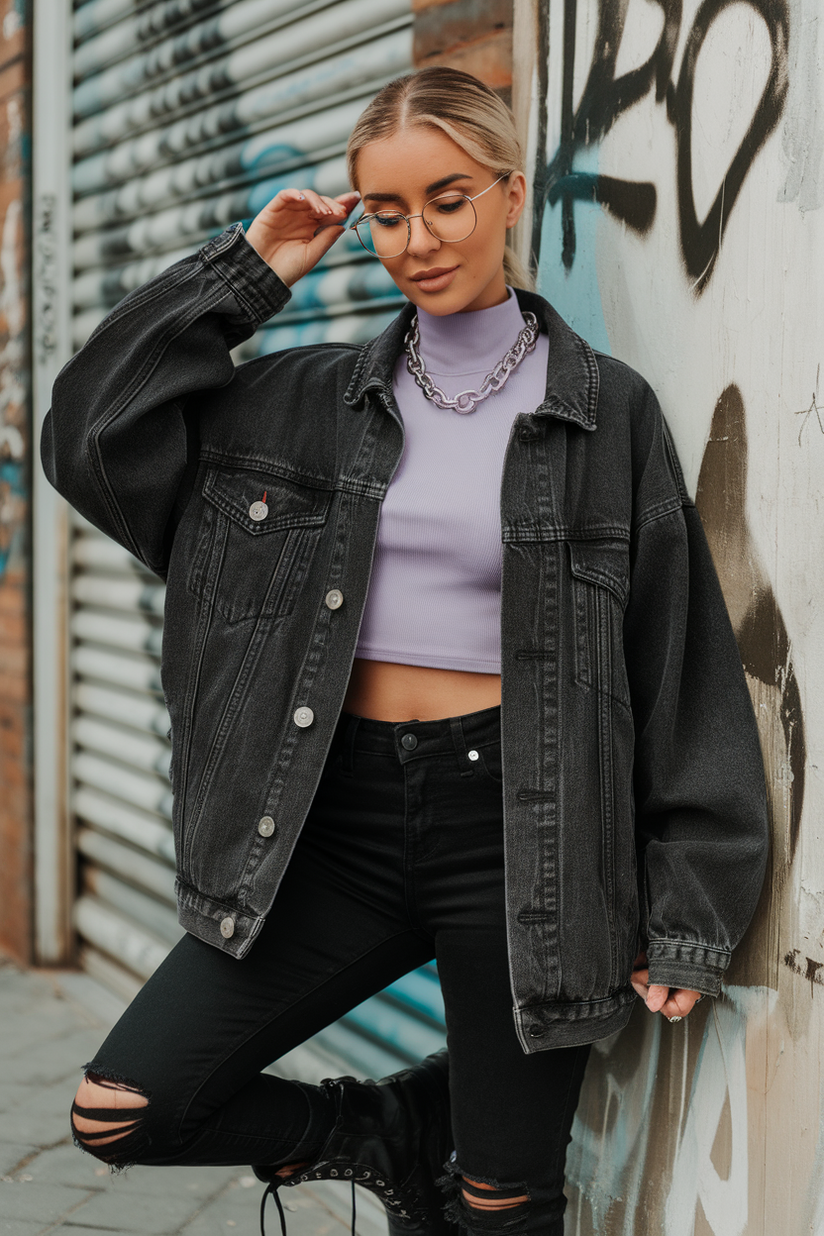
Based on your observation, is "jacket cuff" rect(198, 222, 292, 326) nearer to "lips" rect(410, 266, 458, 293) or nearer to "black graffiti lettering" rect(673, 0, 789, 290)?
"lips" rect(410, 266, 458, 293)

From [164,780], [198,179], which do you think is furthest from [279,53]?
[164,780]

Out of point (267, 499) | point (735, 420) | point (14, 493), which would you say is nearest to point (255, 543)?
point (267, 499)

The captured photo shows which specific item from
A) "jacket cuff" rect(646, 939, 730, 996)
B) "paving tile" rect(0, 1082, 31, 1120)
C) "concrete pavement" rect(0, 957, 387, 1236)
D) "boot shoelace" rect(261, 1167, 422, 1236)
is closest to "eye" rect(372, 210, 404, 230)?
"jacket cuff" rect(646, 939, 730, 996)

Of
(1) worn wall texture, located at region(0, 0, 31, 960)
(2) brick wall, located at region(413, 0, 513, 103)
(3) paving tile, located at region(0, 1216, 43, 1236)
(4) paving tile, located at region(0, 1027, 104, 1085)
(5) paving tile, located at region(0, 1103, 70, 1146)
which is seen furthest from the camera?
(1) worn wall texture, located at region(0, 0, 31, 960)

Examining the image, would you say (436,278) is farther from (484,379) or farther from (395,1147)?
(395,1147)

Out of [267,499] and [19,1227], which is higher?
[267,499]

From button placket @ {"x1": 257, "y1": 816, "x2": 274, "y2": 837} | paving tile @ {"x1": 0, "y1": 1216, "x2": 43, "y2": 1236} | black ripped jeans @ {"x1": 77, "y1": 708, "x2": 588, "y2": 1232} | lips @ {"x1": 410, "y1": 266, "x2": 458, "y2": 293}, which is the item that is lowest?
paving tile @ {"x1": 0, "y1": 1216, "x2": 43, "y2": 1236}

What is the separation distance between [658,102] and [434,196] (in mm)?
542

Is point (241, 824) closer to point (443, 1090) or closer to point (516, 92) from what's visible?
point (443, 1090)

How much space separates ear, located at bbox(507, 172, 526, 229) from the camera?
203 cm

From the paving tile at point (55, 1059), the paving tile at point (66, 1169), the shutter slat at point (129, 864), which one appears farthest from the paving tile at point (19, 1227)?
the shutter slat at point (129, 864)

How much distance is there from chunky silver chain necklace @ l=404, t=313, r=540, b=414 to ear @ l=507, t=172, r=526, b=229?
0.18 metres

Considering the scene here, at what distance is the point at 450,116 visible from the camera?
1916 mm

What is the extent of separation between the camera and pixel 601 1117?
2375 millimetres
